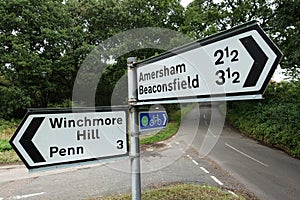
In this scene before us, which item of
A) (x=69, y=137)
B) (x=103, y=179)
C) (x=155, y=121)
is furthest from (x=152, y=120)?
(x=103, y=179)

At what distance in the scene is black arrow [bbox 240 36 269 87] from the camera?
96 centimetres

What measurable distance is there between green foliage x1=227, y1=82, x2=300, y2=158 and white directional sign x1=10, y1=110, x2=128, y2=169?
8.26 meters

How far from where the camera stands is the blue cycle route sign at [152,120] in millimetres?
1556

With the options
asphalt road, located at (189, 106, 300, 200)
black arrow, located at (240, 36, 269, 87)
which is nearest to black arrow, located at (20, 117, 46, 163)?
black arrow, located at (240, 36, 269, 87)

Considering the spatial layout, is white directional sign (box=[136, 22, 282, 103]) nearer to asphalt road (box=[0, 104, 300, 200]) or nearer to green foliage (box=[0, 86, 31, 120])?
asphalt road (box=[0, 104, 300, 200])

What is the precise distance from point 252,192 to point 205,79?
4115 millimetres

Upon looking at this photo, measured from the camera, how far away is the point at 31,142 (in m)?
1.31

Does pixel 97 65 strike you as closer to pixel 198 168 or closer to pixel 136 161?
pixel 198 168

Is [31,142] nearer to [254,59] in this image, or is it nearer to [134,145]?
[134,145]

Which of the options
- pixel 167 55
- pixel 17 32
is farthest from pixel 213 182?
pixel 17 32

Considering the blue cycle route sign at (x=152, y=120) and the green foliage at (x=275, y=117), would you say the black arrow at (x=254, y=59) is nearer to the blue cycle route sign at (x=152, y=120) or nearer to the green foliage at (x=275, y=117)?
the blue cycle route sign at (x=152, y=120)

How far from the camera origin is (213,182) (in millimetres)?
4801

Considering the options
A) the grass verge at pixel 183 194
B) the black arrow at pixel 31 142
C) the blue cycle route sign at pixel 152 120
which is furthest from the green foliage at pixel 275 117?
the black arrow at pixel 31 142

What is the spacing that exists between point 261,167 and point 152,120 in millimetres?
5839
